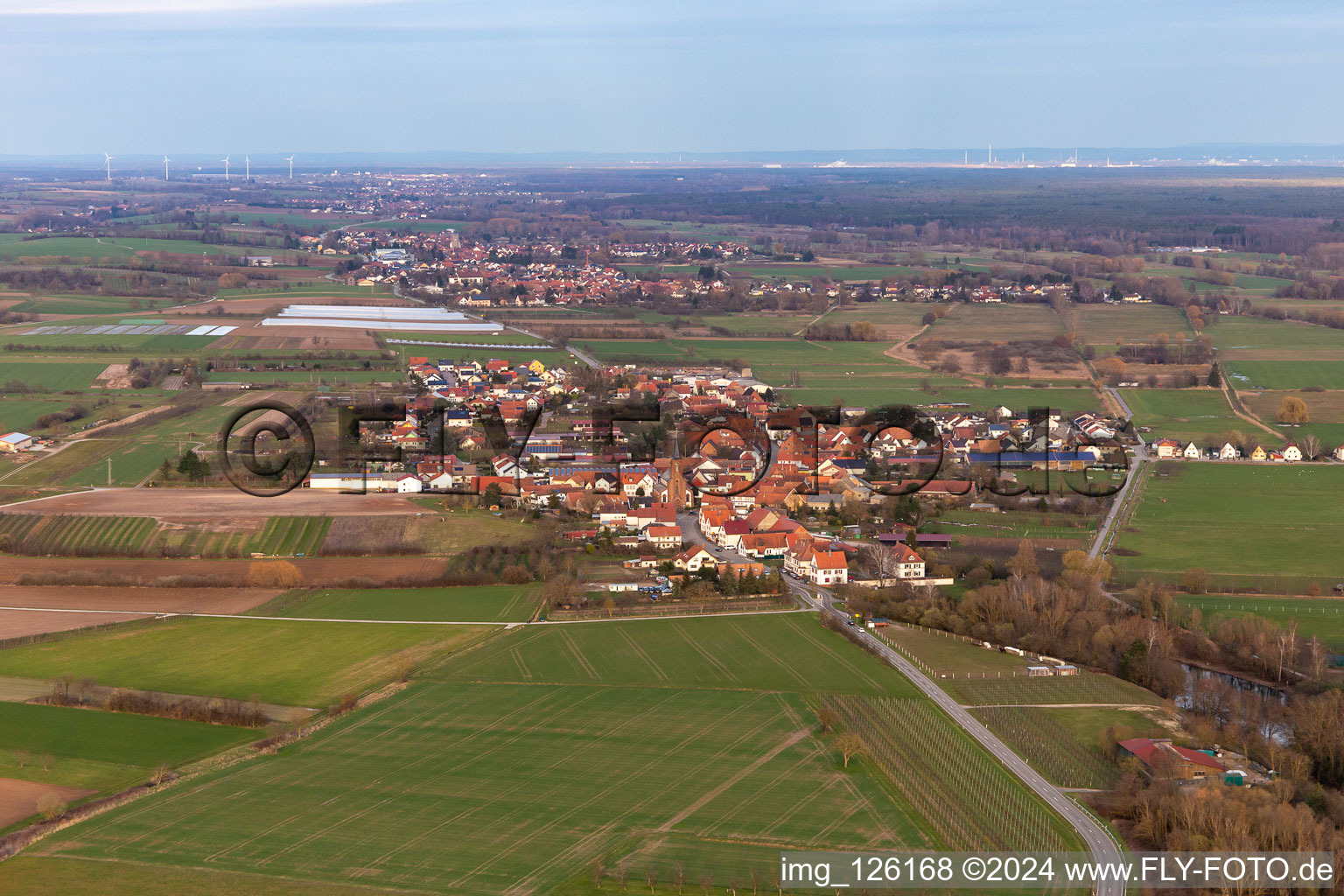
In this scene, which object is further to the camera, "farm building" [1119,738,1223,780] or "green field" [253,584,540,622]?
"green field" [253,584,540,622]

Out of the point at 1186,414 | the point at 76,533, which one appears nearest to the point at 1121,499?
the point at 1186,414

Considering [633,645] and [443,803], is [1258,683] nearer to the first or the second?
[633,645]

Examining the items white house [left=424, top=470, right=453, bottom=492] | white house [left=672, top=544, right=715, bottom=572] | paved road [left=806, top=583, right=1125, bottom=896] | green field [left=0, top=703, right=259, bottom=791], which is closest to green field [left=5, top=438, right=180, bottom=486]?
white house [left=424, top=470, right=453, bottom=492]

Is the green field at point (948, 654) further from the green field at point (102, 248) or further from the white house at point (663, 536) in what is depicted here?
the green field at point (102, 248)

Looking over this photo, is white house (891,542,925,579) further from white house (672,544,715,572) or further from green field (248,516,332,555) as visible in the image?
green field (248,516,332,555)

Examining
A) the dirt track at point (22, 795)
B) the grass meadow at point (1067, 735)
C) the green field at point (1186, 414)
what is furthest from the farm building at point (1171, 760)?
the green field at point (1186, 414)

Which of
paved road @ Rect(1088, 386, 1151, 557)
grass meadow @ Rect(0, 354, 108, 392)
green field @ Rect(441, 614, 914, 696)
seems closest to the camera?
green field @ Rect(441, 614, 914, 696)
